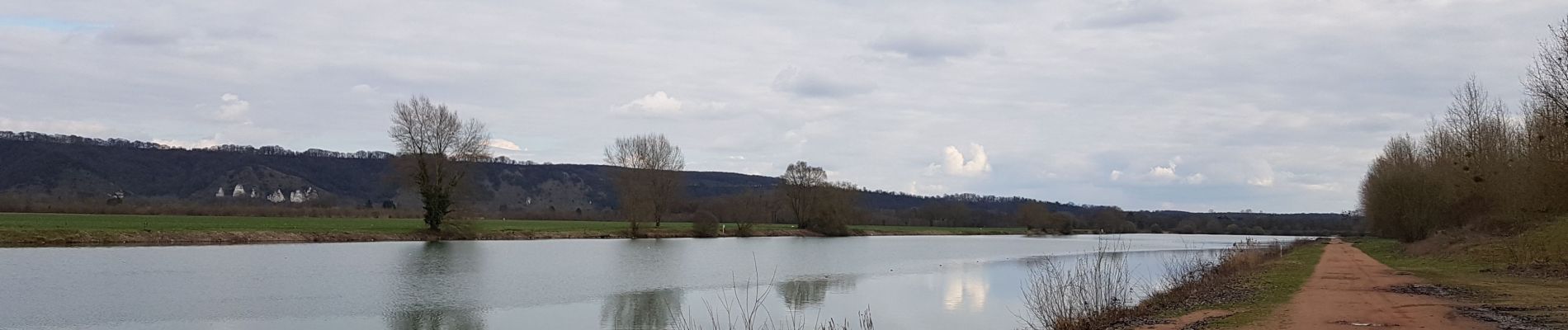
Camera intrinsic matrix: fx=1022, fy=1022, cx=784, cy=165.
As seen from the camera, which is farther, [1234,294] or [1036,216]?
[1036,216]

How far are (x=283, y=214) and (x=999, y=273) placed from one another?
48.9 meters

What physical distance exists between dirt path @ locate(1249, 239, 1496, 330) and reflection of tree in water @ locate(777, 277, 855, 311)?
951 centimetres

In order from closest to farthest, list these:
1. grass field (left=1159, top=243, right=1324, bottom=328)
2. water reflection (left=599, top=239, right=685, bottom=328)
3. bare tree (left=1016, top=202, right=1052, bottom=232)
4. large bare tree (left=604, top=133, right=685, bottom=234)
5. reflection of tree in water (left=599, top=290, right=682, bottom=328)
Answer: grass field (left=1159, top=243, right=1324, bottom=328), reflection of tree in water (left=599, top=290, right=682, bottom=328), water reflection (left=599, top=239, right=685, bottom=328), large bare tree (left=604, top=133, right=685, bottom=234), bare tree (left=1016, top=202, right=1052, bottom=232)

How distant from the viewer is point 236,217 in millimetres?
56406

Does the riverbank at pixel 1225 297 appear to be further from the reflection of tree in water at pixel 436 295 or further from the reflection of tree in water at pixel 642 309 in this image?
the reflection of tree in water at pixel 436 295

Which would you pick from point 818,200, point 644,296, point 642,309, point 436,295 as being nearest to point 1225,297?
point 642,309

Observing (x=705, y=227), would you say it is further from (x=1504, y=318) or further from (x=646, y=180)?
(x=1504, y=318)

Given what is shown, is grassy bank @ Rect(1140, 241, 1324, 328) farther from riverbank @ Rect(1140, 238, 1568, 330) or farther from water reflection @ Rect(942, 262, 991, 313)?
water reflection @ Rect(942, 262, 991, 313)

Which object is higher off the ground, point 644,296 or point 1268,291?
point 1268,291

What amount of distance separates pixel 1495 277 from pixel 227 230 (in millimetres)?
44903

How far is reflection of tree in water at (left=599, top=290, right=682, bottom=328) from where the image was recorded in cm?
1830

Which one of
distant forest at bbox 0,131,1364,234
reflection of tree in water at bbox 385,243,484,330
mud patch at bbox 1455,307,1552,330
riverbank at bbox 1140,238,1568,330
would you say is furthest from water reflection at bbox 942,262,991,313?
distant forest at bbox 0,131,1364,234

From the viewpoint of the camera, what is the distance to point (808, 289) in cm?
2605

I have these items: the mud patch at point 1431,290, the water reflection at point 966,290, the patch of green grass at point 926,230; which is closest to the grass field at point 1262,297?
the mud patch at point 1431,290
